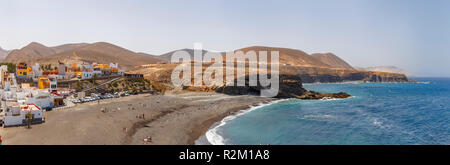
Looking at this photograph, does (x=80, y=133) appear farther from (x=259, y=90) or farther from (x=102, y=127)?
(x=259, y=90)

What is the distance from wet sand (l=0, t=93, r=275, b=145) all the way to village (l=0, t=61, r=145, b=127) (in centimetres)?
218

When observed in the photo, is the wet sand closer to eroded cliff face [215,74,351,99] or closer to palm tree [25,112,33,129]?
palm tree [25,112,33,129]

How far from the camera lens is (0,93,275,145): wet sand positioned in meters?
24.3

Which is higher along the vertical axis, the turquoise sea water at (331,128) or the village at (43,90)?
the village at (43,90)

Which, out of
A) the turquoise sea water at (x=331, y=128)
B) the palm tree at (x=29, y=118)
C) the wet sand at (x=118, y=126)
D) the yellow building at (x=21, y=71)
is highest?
the yellow building at (x=21, y=71)

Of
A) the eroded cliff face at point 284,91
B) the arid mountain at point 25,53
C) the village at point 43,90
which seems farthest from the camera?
the arid mountain at point 25,53

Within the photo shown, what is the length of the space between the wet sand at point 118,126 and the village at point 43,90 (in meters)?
2.18

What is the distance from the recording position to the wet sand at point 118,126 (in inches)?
958

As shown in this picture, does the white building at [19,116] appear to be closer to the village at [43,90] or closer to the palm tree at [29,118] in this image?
the village at [43,90]

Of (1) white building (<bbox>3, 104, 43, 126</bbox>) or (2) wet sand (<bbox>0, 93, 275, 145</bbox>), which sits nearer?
(2) wet sand (<bbox>0, 93, 275, 145</bbox>)

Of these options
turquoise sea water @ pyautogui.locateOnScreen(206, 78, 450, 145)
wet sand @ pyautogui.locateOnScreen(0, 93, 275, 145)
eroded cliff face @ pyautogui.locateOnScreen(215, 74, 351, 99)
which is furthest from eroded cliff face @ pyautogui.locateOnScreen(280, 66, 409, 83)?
wet sand @ pyautogui.locateOnScreen(0, 93, 275, 145)

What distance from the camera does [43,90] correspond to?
41062 mm

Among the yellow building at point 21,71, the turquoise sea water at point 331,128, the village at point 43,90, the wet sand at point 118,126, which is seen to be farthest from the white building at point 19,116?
the yellow building at point 21,71
